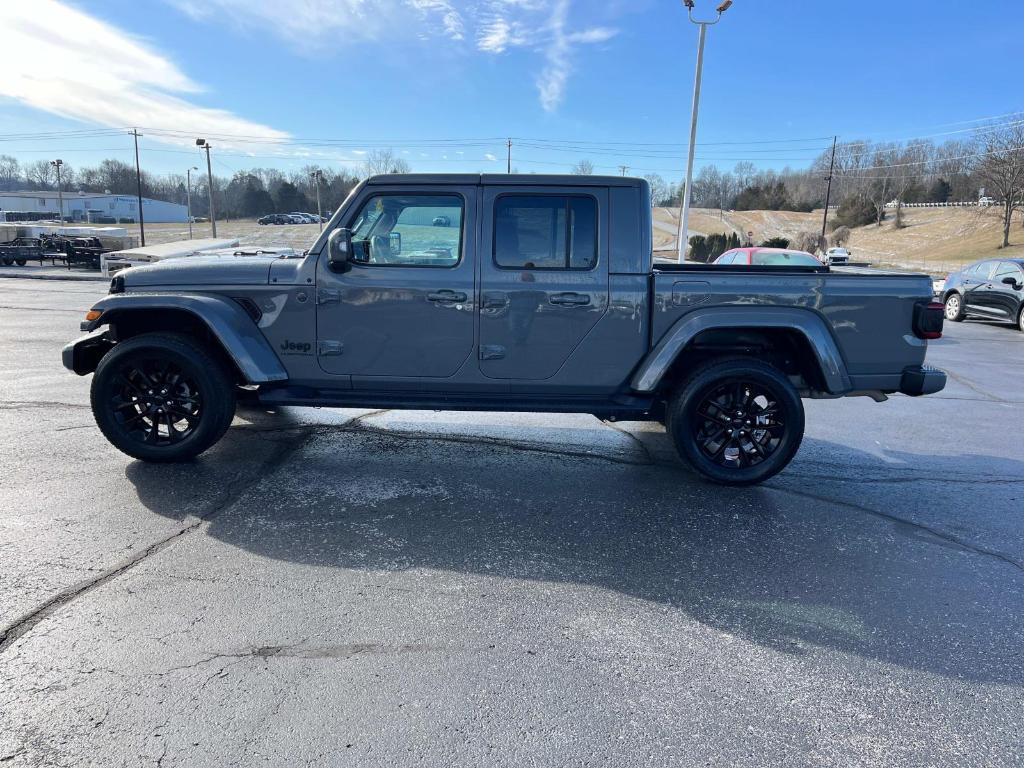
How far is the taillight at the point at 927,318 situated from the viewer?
4324mm

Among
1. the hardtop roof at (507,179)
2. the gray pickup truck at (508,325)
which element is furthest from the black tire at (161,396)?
the hardtop roof at (507,179)

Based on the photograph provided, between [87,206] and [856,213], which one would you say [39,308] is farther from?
[87,206]

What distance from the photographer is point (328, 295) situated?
14.8 ft

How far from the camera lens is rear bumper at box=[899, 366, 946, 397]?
4457 millimetres

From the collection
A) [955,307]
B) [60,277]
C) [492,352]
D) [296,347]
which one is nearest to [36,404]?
[296,347]

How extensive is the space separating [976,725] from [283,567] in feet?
10.2

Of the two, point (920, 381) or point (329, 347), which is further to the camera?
point (329, 347)

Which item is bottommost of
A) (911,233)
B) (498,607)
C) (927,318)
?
(498,607)

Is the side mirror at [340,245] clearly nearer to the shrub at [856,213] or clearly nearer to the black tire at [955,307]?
the black tire at [955,307]

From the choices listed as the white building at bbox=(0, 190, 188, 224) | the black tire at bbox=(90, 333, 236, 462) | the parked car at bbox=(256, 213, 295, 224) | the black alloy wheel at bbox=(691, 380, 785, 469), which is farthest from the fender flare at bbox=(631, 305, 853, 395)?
the white building at bbox=(0, 190, 188, 224)

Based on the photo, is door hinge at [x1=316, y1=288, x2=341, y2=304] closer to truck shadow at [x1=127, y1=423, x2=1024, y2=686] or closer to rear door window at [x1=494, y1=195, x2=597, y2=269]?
rear door window at [x1=494, y1=195, x2=597, y2=269]

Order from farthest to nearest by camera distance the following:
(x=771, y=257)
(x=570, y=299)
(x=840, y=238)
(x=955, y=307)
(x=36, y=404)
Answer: (x=840, y=238)
(x=955, y=307)
(x=771, y=257)
(x=36, y=404)
(x=570, y=299)

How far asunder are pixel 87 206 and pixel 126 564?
123m

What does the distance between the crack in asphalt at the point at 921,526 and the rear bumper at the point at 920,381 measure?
2.89ft
